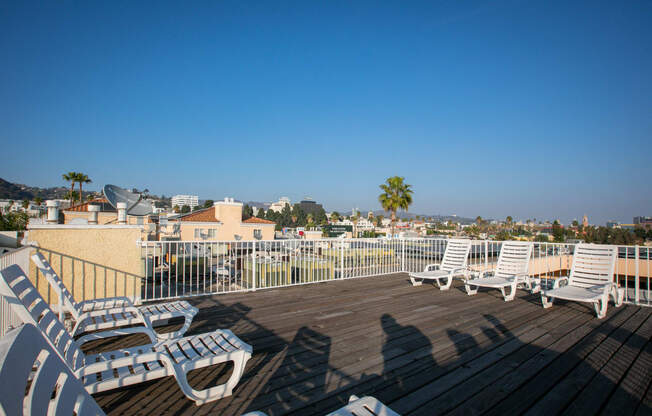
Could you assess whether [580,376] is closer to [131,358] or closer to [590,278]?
[590,278]

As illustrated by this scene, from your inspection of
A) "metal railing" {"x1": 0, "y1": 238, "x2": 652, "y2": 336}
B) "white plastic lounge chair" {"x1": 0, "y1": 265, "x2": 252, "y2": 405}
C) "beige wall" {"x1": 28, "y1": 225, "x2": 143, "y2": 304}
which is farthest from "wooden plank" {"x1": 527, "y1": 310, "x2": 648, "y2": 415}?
"beige wall" {"x1": 28, "y1": 225, "x2": 143, "y2": 304}

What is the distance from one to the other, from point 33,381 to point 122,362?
5.30 ft

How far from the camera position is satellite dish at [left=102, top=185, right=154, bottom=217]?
7775mm

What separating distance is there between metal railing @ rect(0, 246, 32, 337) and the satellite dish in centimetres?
380

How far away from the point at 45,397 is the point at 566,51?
2045cm

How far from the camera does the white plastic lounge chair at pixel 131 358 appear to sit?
6.96ft

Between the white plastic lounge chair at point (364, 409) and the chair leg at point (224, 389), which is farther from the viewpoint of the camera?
the chair leg at point (224, 389)

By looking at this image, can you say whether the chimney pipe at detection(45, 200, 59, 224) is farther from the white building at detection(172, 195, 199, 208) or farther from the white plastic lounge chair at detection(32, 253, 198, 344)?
the white building at detection(172, 195, 199, 208)

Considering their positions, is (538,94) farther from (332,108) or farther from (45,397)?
(45,397)

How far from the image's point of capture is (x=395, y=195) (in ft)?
81.6

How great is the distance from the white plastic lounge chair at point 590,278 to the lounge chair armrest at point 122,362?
197 inches

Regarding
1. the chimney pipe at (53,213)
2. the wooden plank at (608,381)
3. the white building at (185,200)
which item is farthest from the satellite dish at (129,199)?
the white building at (185,200)

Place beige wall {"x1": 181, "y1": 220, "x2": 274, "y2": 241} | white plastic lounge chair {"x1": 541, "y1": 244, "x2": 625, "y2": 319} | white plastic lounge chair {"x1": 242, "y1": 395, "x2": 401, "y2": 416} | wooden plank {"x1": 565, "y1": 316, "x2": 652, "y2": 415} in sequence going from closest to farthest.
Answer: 1. white plastic lounge chair {"x1": 242, "y1": 395, "x2": 401, "y2": 416}
2. wooden plank {"x1": 565, "y1": 316, "x2": 652, "y2": 415}
3. white plastic lounge chair {"x1": 541, "y1": 244, "x2": 625, "y2": 319}
4. beige wall {"x1": 181, "y1": 220, "x2": 274, "y2": 241}

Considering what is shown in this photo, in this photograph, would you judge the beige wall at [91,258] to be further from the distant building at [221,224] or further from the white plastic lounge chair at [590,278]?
the distant building at [221,224]
